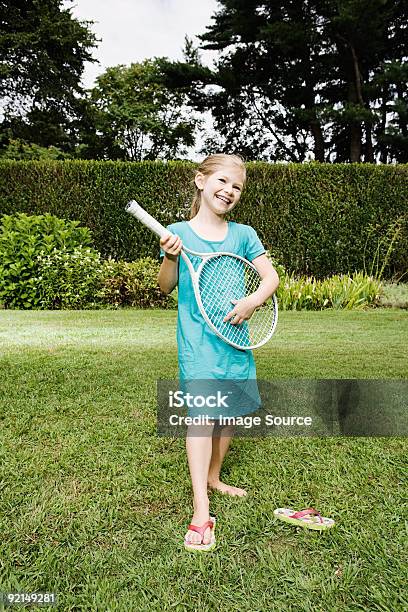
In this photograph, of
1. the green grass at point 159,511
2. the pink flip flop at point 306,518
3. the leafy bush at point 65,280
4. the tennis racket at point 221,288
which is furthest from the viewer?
the leafy bush at point 65,280

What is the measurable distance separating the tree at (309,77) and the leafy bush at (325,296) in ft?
30.2

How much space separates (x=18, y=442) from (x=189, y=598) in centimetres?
150

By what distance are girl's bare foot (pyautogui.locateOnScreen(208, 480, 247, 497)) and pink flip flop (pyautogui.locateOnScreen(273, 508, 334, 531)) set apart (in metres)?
0.23

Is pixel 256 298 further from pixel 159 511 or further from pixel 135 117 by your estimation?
pixel 135 117

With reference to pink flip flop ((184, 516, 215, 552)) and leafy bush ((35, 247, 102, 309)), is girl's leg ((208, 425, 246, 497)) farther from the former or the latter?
leafy bush ((35, 247, 102, 309))

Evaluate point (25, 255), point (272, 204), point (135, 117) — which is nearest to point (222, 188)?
point (25, 255)

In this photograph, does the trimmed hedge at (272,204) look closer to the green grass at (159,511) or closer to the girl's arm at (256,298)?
the green grass at (159,511)

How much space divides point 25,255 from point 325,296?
4.40 metres

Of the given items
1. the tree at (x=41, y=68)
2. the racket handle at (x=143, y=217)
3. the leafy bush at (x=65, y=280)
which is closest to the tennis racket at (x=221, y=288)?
the racket handle at (x=143, y=217)

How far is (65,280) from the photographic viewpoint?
8625mm

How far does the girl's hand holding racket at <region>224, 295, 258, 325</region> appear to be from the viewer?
2236 millimetres

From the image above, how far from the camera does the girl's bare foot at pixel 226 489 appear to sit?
7.93 ft

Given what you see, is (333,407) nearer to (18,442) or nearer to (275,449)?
(275,449)

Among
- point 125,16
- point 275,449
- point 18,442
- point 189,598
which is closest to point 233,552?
point 189,598
